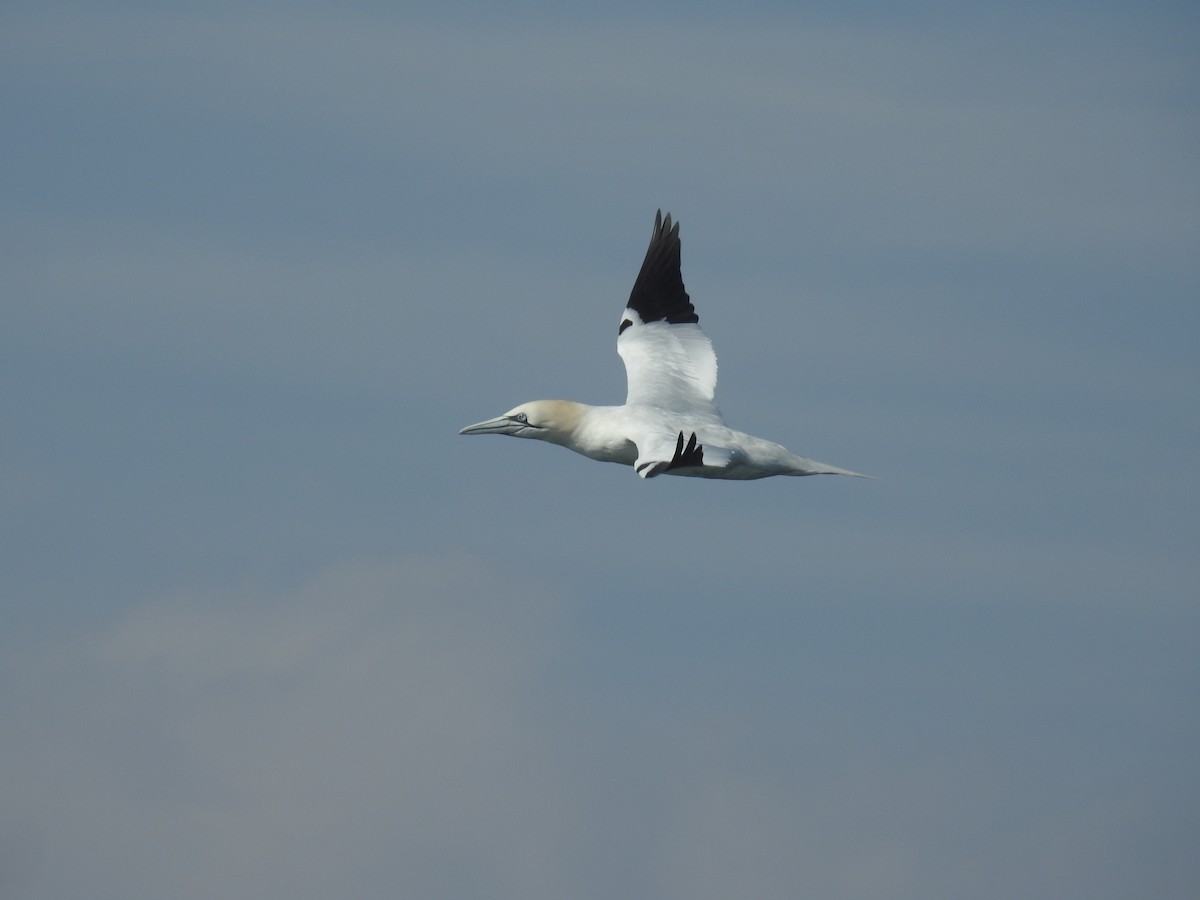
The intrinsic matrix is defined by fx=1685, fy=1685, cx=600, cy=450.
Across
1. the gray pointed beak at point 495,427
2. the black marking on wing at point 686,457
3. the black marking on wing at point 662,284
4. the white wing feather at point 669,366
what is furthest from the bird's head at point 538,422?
the black marking on wing at point 686,457

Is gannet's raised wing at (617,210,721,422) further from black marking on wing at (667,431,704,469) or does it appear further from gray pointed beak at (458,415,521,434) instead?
black marking on wing at (667,431,704,469)

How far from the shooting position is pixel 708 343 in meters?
22.1

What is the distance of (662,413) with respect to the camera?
19.9 metres

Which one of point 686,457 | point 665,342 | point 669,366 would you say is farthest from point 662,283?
point 686,457

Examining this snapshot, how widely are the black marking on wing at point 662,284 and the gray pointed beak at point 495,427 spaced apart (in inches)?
121

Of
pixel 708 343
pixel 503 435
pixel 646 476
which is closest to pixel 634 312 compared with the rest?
pixel 708 343

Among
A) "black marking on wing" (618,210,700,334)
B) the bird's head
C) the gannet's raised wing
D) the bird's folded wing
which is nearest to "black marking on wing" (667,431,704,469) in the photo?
the bird's folded wing

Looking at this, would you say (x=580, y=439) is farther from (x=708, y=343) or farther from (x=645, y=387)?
(x=708, y=343)

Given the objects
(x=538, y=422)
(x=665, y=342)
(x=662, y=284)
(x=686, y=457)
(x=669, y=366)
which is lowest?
(x=686, y=457)

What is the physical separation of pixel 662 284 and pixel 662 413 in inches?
138

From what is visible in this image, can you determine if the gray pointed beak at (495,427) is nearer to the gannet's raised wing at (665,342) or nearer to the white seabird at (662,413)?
the white seabird at (662,413)

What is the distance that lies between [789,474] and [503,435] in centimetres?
350

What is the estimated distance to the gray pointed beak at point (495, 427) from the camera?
2027 cm

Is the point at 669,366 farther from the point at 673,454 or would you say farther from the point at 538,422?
the point at 673,454
